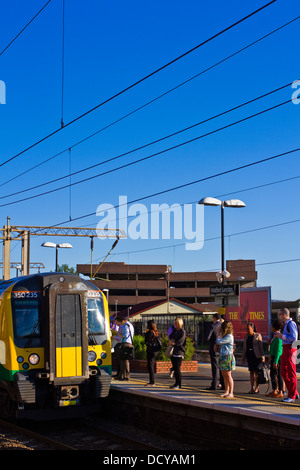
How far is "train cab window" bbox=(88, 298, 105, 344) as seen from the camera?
1488 centimetres

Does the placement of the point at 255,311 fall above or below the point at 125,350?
above

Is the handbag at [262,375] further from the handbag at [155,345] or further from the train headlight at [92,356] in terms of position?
the train headlight at [92,356]

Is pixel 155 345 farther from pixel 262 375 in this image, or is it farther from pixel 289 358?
pixel 289 358

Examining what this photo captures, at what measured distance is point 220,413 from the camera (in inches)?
472

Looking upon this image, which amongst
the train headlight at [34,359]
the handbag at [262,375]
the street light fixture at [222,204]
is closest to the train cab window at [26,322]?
the train headlight at [34,359]

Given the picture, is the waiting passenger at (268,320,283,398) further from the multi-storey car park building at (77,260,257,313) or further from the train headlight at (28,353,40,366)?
the multi-storey car park building at (77,260,257,313)

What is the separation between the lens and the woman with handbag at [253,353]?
48.0ft

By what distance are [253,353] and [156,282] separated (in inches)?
4006

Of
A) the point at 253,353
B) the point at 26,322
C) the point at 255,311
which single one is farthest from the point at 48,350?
the point at 255,311

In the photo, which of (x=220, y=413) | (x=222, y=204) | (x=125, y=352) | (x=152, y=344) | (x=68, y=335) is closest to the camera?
(x=220, y=413)

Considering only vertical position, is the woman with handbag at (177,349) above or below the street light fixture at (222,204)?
below

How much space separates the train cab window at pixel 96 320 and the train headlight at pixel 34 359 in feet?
4.47

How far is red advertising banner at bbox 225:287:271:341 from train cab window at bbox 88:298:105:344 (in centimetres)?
1355

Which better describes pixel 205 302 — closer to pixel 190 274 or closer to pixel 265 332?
pixel 190 274
